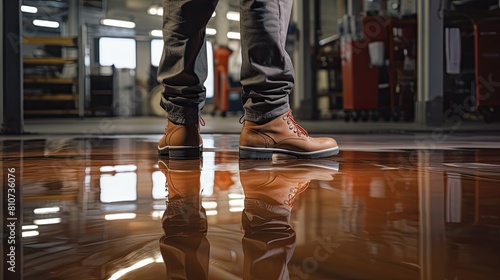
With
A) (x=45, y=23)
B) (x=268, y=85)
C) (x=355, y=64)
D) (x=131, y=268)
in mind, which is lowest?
(x=131, y=268)

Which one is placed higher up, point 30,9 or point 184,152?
point 30,9

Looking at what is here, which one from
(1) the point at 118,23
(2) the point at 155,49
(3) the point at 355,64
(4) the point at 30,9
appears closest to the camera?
(3) the point at 355,64

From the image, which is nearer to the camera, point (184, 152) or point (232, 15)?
point (184, 152)

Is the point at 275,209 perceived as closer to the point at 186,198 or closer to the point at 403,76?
the point at 186,198

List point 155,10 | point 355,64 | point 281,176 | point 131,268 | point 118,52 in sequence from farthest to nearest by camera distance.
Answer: point 118,52 → point 155,10 → point 355,64 → point 281,176 → point 131,268

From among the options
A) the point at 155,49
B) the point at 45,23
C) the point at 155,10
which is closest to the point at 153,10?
the point at 155,10

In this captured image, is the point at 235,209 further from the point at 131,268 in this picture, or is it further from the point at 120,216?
the point at 131,268

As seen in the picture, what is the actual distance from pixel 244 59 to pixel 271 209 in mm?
718

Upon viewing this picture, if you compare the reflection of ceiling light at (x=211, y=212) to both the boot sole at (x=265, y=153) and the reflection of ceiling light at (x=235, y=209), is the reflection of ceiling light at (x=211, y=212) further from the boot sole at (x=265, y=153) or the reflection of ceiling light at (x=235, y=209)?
the boot sole at (x=265, y=153)

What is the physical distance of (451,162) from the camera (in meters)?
1.31

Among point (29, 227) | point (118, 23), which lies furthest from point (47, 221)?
point (118, 23)

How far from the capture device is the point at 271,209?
657 mm

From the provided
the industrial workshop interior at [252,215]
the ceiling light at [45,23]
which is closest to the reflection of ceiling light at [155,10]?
the ceiling light at [45,23]

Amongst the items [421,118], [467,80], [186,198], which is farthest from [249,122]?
[467,80]
